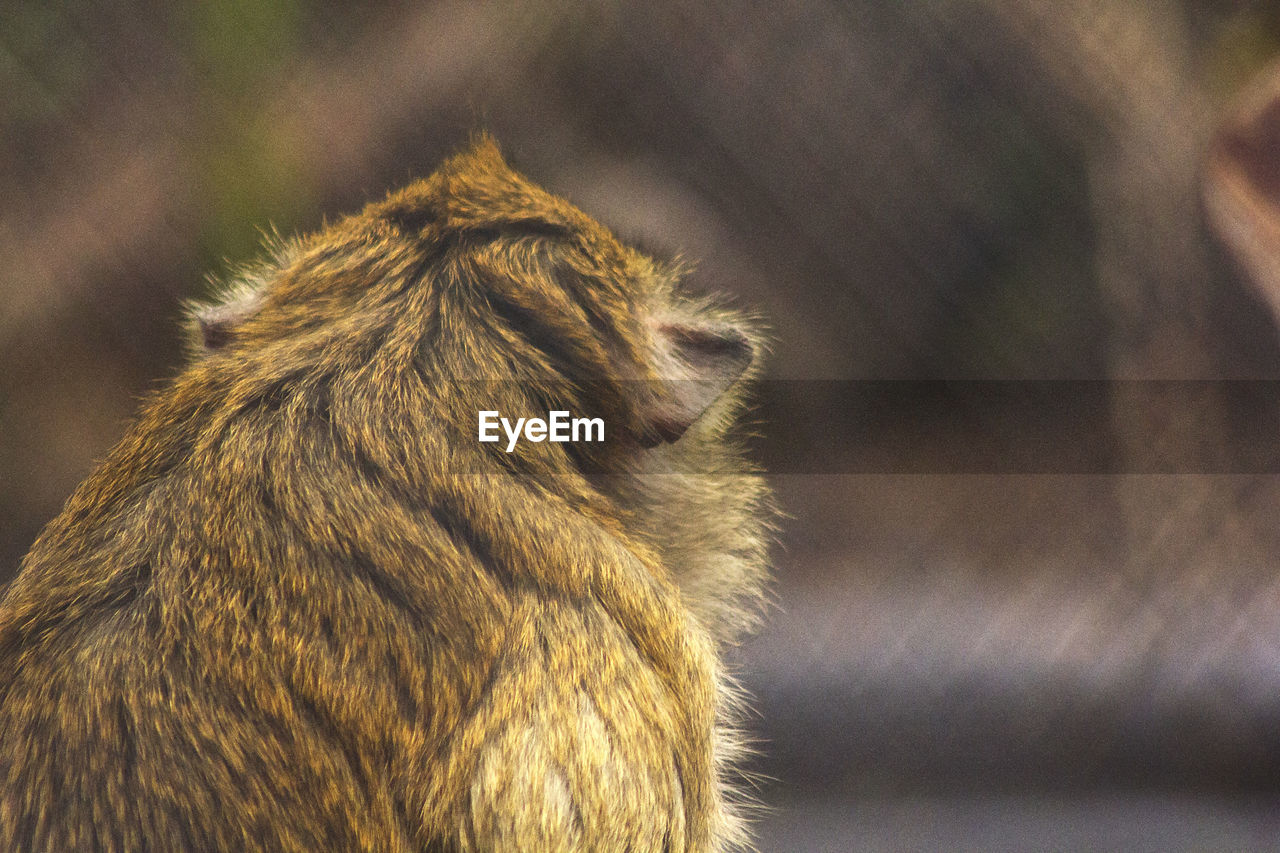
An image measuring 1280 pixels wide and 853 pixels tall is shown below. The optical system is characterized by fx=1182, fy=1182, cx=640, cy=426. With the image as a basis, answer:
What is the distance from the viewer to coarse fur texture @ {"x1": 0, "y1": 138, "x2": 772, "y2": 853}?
2.25 ft

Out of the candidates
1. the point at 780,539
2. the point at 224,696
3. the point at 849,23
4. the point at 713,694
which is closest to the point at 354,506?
the point at 224,696

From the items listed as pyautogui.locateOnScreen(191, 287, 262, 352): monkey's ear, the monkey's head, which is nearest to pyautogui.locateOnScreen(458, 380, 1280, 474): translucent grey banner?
the monkey's head

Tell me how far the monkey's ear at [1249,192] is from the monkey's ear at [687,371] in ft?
2.23

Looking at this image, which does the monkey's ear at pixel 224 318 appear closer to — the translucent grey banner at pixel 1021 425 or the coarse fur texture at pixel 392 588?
the coarse fur texture at pixel 392 588

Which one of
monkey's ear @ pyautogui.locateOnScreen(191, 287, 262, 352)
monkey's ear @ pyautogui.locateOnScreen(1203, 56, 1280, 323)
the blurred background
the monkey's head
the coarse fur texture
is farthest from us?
monkey's ear @ pyautogui.locateOnScreen(1203, 56, 1280, 323)

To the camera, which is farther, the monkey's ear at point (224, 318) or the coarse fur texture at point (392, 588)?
the monkey's ear at point (224, 318)

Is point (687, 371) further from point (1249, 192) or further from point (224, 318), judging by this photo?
point (1249, 192)

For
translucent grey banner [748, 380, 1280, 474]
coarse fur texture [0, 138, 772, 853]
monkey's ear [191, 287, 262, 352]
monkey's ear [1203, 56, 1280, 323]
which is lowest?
coarse fur texture [0, 138, 772, 853]

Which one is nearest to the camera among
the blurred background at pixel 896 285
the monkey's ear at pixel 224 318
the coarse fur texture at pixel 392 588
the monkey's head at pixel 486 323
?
the coarse fur texture at pixel 392 588

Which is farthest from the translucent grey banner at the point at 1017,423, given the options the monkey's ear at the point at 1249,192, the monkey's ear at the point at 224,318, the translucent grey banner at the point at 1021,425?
the monkey's ear at the point at 224,318

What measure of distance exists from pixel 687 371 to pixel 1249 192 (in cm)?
77

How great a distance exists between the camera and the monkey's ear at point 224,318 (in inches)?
37.9

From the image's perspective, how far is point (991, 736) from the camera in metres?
1.36

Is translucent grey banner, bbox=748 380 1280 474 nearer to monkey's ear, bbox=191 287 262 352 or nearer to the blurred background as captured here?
the blurred background
